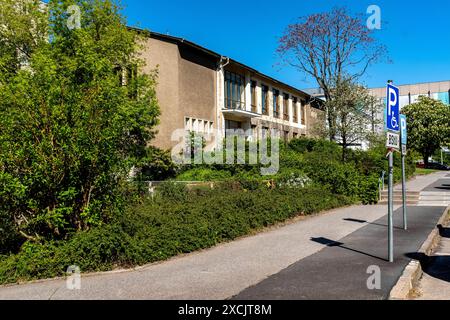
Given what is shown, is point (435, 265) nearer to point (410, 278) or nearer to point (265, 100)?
point (410, 278)

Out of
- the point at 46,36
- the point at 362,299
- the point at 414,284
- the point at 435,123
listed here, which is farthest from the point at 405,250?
the point at 435,123

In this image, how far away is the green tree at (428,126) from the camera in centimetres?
5712

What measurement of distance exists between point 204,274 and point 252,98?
26.5m

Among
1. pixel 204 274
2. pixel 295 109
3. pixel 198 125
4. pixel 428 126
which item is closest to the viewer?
pixel 204 274

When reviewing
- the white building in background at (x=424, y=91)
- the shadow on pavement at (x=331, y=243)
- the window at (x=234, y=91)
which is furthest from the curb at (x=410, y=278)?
the white building in background at (x=424, y=91)

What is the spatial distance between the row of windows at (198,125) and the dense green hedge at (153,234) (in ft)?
37.5

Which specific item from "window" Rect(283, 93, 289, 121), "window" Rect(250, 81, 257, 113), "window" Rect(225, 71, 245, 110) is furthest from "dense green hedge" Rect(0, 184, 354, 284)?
"window" Rect(283, 93, 289, 121)

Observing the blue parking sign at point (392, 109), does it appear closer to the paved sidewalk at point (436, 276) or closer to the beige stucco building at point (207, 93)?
the paved sidewalk at point (436, 276)

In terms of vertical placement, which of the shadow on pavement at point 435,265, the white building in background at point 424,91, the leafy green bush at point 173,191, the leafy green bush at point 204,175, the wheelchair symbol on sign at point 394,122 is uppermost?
the white building in background at point 424,91

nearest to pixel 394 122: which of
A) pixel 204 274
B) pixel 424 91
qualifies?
pixel 204 274

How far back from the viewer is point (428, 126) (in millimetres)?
58312

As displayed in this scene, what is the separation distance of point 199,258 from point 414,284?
3.60 metres

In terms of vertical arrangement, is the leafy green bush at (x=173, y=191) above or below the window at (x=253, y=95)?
below

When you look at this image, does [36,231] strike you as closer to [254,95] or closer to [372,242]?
[372,242]
